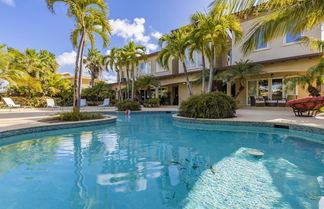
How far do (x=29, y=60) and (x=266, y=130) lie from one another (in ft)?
86.9

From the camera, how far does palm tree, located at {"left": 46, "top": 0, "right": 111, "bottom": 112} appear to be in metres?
8.91

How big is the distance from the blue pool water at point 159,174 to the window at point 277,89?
11.6 m

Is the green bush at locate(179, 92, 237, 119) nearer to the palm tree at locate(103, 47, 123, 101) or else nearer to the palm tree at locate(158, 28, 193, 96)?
the palm tree at locate(158, 28, 193, 96)

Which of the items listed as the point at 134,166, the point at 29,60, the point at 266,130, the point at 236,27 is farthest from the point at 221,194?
the point at 29,60

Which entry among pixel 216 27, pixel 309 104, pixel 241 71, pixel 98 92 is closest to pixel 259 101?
pixel 241 71

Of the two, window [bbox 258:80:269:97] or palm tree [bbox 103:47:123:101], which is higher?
palm tree [bbox 103:47:123:101]

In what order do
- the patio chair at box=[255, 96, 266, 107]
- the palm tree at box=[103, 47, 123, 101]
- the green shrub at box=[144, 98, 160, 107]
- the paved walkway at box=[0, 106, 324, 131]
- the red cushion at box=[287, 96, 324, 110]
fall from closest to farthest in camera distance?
the paved walkway at box=[0, 106, 324, 131]
the red cushion at box=[287, 96, 324, 110]
the patio chair at box=[255, 96, 266, 107]
the palm tree at box=[103, 47, 123, 101]
the green shrub at box=[144, 98, 160, 107]

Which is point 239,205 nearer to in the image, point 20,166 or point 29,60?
point 20,166

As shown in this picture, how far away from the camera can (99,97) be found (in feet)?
92.3

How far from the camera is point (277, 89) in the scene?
15.8 meters

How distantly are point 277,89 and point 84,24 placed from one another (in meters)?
16.7

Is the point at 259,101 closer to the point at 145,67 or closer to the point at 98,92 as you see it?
the point at 145,67

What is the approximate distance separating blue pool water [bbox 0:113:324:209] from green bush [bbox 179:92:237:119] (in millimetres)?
3795

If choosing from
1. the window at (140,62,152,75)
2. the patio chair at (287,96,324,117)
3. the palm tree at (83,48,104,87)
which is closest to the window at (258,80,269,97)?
the patio chair at (287,96,324,117)
